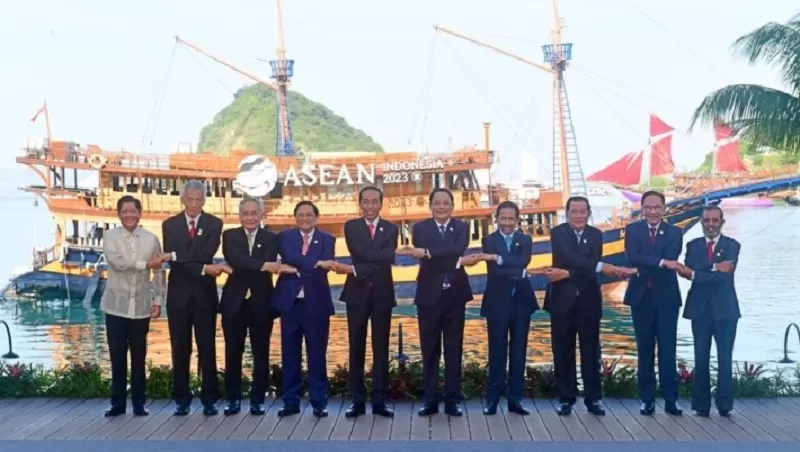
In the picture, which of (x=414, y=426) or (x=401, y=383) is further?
(x=401, y=383)

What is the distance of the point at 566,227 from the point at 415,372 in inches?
58.0

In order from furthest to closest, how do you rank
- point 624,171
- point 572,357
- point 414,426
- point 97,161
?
point 624,171
point 97,161
point 572,357
point 414,426

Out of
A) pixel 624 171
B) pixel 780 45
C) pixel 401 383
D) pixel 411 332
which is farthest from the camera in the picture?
pixel 624 171

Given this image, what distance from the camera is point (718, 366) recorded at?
6.80 m

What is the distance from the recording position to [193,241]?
6840 mm

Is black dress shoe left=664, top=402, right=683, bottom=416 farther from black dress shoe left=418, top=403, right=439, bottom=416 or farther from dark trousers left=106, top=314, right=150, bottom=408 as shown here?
dark trousers left=106, top=314, right=150, bottom=408

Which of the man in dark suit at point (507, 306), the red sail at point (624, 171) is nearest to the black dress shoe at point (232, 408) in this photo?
the man in dark suit at point (507, 306)

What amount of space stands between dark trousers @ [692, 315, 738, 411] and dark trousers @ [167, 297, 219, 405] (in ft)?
9.69

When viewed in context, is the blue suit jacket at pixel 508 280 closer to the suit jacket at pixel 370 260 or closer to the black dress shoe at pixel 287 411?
the suit jacket at pixel 370 260

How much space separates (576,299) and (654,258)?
53 cm

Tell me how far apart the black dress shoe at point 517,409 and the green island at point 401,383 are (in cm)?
52

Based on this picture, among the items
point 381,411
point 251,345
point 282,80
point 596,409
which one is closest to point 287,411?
point 251,345

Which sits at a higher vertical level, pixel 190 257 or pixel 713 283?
pixel 190 257

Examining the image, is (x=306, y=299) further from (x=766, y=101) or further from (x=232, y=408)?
(x=766, y=101)
